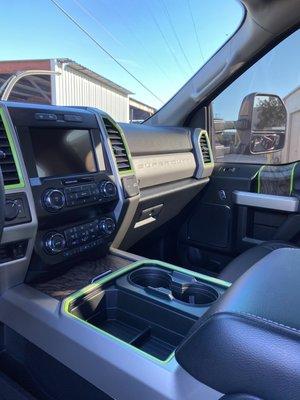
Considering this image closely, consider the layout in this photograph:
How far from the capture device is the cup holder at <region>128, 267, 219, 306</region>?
1322 millimetres

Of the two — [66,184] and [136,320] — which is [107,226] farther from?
[136,320]

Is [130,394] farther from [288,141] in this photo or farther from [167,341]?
[288,141]

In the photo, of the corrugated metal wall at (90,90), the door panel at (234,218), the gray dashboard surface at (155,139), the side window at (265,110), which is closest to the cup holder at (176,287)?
the gray dashboard surface at (155,139)

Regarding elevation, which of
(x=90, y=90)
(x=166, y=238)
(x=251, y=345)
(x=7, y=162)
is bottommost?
(x=166, y=238)

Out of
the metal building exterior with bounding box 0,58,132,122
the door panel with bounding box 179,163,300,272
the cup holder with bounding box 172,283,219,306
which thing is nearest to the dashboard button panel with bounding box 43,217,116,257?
the cup holder with bounding box 172,283,219,306

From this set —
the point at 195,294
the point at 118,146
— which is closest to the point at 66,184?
the point at 118,146

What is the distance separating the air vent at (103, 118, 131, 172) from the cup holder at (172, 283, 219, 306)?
2.17 ft

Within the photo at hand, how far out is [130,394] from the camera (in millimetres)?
944

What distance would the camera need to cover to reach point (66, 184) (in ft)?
4.69

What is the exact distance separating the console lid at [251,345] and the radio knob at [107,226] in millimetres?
809

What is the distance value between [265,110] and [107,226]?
154cm

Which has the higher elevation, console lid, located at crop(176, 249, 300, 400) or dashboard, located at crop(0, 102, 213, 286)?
dashboard, located at crop(0, 102, 213, 286)

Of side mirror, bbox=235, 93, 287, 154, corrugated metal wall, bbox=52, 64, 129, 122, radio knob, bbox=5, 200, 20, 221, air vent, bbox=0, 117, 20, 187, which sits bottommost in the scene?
radio knob, bbox=5, 200, 20, 221

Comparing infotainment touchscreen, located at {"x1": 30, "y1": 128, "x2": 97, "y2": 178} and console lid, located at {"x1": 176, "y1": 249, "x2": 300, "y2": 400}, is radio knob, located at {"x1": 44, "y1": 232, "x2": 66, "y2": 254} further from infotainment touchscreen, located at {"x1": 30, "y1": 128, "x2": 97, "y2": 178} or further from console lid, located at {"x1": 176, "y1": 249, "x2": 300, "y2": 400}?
console lid, located at {"x1": 176, "y1": 249, "x2": 300, "y2": 400}
